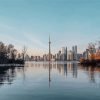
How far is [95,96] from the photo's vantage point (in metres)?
17.4

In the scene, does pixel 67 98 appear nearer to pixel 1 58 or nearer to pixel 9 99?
pixel 9 99

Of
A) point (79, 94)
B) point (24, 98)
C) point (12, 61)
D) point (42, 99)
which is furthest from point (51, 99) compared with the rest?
point (12, 61)

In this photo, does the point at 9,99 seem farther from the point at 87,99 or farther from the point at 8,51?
the point at 8,51

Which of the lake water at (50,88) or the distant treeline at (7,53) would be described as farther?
the distant treeline at (7,53)

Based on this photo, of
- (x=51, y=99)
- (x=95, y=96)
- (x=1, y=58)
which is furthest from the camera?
(x=1, y=58)

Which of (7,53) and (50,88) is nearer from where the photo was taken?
(50,88)

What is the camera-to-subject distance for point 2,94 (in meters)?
Answer: 18.4

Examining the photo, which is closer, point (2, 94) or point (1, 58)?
point (2, 94)

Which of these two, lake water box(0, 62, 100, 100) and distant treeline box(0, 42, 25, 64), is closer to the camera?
lake water box(0, 62, 100, 100)

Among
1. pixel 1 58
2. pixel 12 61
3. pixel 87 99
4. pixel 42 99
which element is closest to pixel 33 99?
pixel 42 99

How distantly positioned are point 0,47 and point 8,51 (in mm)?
12083

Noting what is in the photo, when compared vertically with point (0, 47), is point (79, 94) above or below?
below

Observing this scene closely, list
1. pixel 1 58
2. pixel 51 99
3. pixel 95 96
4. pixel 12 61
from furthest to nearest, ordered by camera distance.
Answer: pixel 12 61, pixel 1 58, pixel 95 96, pixel 51 99

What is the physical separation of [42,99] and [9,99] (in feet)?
6.14
